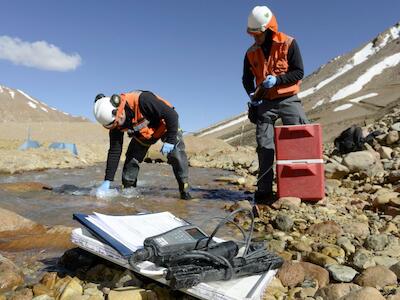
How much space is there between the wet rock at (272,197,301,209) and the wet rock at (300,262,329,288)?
6.16 ft

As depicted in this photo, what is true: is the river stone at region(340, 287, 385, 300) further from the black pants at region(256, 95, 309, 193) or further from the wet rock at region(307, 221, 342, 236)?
the black pants at region(256, 95, 309, 193)

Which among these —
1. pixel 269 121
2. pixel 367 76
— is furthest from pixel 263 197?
pixel 367 76

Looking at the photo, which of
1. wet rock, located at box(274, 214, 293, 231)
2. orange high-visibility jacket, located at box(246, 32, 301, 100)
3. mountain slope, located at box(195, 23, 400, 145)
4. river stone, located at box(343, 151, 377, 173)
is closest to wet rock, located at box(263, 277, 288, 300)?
wet rock, located at box(274, 214, 293, 231)

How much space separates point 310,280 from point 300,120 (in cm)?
289

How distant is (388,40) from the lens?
317ft

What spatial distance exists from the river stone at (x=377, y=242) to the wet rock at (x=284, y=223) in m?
0.80

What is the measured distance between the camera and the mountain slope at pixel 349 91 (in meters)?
42.8

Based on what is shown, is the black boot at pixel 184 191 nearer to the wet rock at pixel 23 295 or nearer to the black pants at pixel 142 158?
the black pants at pixel 142 158

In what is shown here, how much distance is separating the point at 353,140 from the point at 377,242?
663cm

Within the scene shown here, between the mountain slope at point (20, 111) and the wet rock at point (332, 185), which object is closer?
the wet rock at point (332, 185)

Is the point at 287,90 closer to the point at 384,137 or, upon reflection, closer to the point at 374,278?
the point at 374,278

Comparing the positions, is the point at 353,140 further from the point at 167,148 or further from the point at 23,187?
the point at 23,187

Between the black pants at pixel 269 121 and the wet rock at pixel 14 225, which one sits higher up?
the black pants at pixel 269 121

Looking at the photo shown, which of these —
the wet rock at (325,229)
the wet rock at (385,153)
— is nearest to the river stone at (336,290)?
the wet rock at (325,229)
